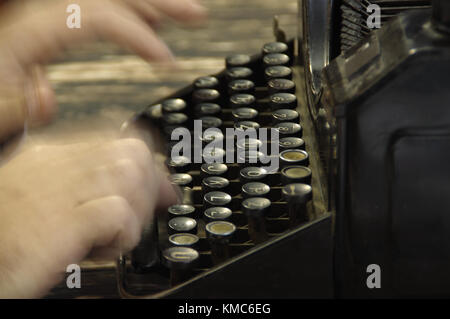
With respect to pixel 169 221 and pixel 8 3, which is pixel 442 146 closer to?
pixel 169 221

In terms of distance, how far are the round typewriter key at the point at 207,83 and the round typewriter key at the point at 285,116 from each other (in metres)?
0.25

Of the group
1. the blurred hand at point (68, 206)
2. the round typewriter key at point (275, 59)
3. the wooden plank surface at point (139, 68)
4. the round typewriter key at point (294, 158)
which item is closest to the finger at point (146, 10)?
the blurred hand at point (68, 206)

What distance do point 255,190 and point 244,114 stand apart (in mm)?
297

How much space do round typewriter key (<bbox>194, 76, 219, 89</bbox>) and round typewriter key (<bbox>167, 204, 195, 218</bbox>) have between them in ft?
1.42

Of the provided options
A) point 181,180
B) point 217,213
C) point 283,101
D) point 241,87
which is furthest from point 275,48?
point 217,213

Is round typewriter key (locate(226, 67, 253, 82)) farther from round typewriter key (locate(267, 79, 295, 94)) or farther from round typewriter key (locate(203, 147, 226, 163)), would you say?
round typewriter key (locate(203, 147, 226, 163))

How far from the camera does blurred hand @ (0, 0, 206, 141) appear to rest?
1059 millimetres

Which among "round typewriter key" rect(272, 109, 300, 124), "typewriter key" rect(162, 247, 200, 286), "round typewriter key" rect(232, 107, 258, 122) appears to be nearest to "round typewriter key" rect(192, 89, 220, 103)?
"round typewriter key" rect(232, 107, 258, 122)

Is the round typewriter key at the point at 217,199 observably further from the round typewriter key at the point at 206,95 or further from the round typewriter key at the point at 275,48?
the round typewriter key at the point at 275,48

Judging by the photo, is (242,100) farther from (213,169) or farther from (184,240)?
(184,240)

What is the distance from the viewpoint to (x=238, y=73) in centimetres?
152
